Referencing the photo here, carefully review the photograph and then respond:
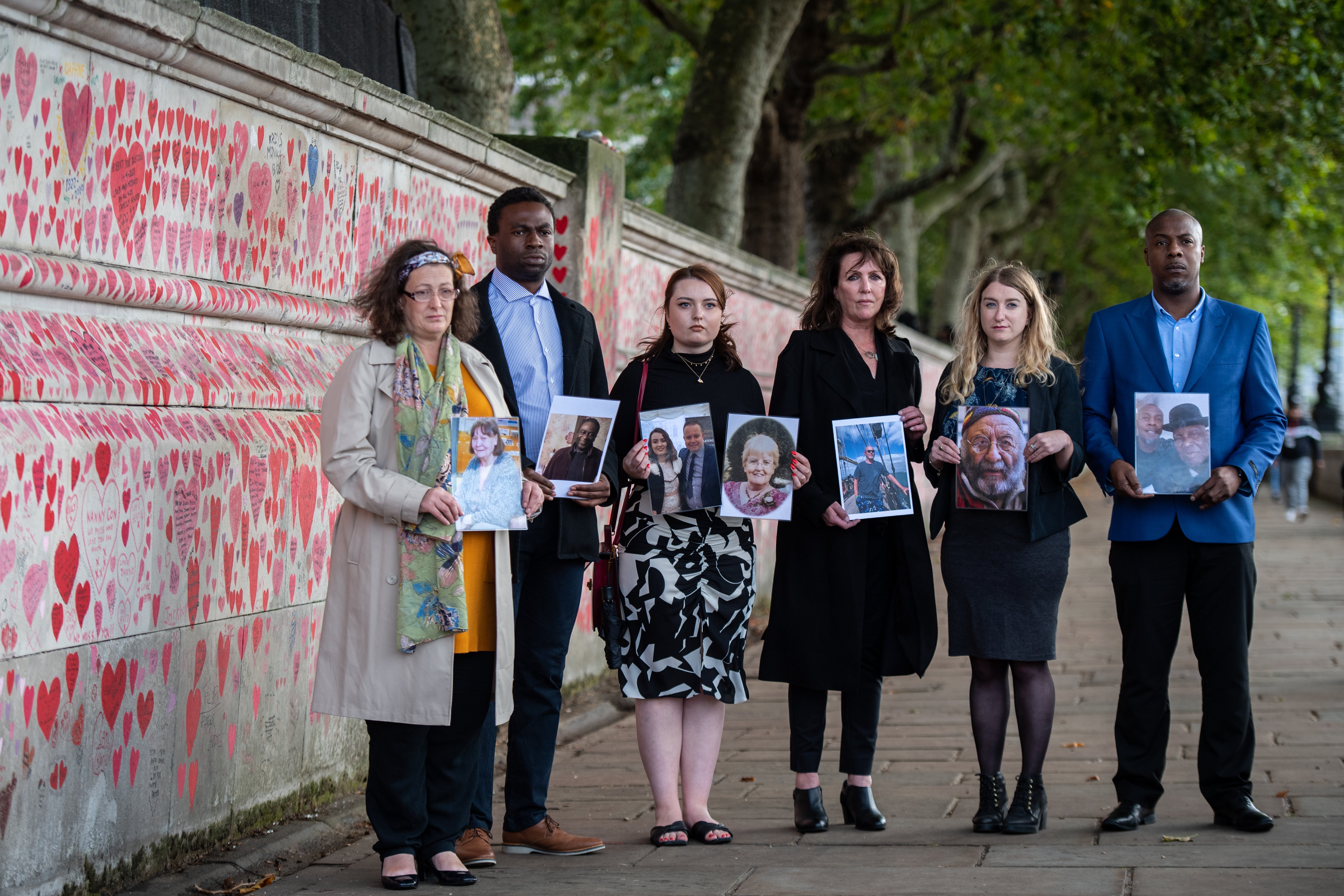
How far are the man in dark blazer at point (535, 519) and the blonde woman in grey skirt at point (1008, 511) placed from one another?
1216 millimetres

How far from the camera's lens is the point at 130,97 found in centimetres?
435

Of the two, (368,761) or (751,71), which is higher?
(751,71)

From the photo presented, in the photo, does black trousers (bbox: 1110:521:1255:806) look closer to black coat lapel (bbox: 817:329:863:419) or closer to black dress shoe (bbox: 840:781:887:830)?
black dress shoe (bbox: 840:781:887:830)

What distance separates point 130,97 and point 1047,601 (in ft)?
10.7

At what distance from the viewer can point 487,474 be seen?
14.4 ft

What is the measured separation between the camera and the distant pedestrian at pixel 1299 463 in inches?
898

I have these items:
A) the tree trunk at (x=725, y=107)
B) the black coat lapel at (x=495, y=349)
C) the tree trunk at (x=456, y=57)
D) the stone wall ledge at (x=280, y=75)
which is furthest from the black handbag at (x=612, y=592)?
the tree trunk at (x=725, y=107)

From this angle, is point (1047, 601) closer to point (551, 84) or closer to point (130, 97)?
point (130, 97)

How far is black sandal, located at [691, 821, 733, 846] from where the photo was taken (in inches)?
198

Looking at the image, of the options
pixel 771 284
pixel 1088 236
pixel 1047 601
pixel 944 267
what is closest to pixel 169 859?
pixel 1047 601

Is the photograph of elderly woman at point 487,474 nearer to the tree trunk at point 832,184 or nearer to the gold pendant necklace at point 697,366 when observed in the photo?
the gold pendant necklace at point 697,366

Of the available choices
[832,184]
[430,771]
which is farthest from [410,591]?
[832,184]

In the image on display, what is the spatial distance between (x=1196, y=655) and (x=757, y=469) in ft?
5.52

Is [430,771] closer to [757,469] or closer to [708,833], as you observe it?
[708,833]
